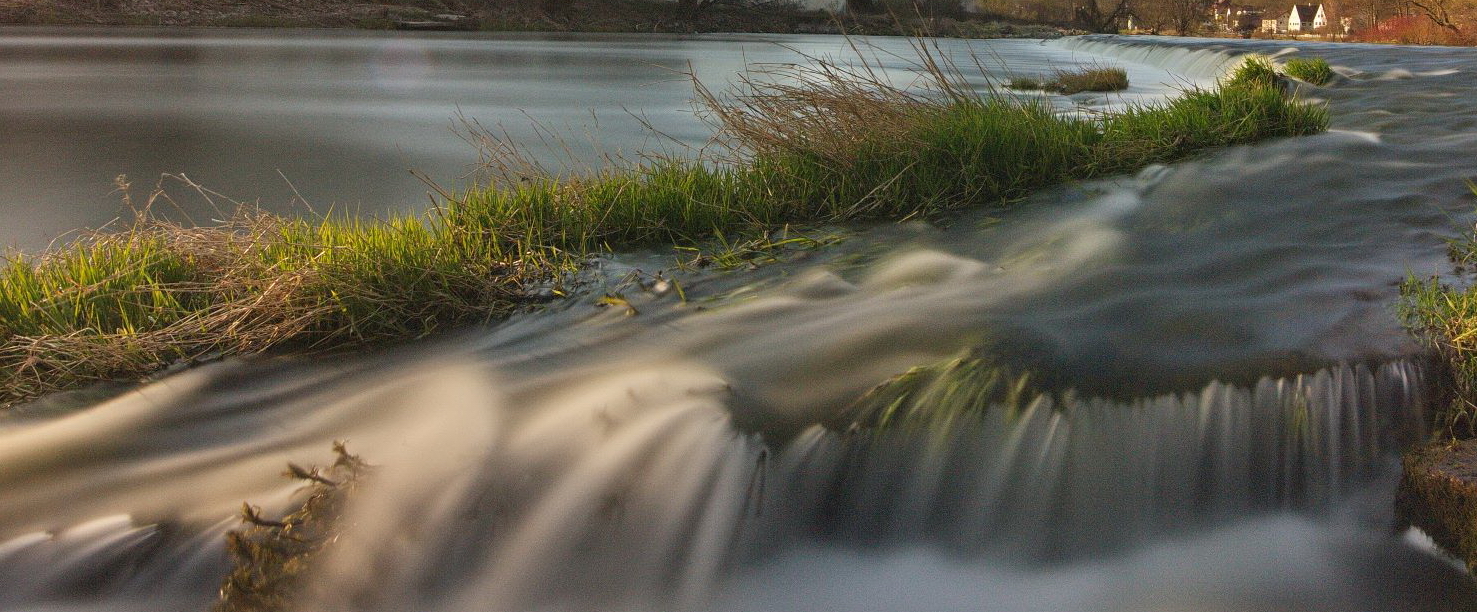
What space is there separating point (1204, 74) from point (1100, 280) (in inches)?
582

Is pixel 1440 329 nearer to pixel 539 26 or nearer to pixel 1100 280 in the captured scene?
pixel 1100 280

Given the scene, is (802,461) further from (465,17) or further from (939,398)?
(465,17)

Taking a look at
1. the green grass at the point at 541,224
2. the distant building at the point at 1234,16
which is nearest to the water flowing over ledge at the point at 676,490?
the green grass at the point at 541,224

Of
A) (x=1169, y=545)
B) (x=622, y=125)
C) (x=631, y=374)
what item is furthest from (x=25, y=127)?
(x=1169, y=545)

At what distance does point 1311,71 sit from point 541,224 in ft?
35.9

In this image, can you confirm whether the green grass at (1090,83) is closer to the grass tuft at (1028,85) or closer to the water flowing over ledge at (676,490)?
the grass tuft at (1028,85)

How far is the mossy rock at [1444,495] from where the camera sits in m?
2.86

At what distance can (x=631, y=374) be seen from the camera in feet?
12.5

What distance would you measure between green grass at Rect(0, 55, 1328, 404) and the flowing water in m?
0.25

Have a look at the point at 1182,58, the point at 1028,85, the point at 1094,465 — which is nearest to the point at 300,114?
the point at 1028,85

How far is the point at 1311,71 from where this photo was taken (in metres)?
12.2

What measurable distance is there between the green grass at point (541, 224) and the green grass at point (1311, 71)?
4.65 meters

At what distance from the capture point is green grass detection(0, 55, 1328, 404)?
4.20m

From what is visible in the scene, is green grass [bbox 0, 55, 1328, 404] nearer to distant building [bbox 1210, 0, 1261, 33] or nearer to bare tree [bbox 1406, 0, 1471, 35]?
A: bare tree [bbox 1406, 0, 1471, 35]
